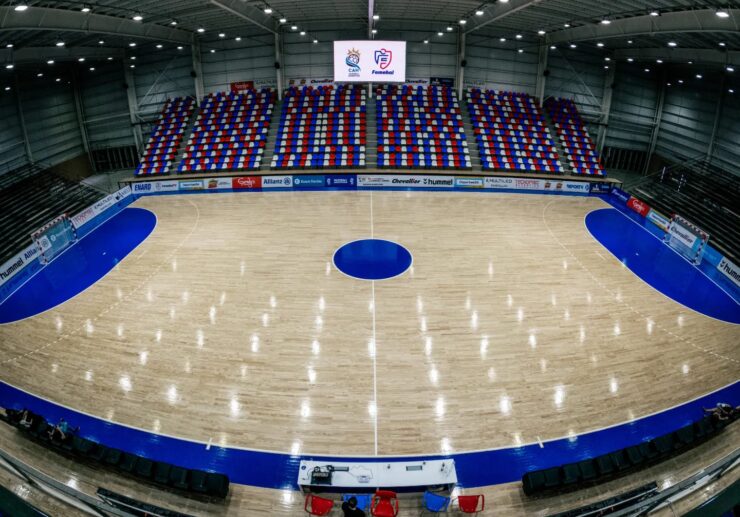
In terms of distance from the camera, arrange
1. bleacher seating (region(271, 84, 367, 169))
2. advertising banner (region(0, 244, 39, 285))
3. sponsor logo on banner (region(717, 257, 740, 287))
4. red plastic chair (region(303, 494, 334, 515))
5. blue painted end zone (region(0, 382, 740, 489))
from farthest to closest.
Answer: bleacher seating (region(271, 84, 367, 169)) → sponsor logo on banner (region(717, 257, 740, 287)) → advertising banner (region(0, 244, 39, 285)) → blue painted end zone (region(0, 382, 740, 489)) → red plastic chair (region(303, 494, 334, 515))

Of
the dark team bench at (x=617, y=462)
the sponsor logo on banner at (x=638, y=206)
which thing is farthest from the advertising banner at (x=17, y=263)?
the sponsor logo on banner at (x=638, y=206)

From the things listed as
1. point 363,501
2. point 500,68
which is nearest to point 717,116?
point 500,68

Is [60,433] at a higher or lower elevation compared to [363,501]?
higher

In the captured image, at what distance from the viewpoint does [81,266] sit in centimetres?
1512

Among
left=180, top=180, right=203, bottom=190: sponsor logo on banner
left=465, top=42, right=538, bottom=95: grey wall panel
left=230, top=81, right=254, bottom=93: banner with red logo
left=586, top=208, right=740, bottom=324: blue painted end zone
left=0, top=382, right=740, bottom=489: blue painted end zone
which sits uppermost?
left=465, top=42, right=538, bottom=95: grey wall panel

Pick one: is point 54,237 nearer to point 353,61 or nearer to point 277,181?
point 277,181

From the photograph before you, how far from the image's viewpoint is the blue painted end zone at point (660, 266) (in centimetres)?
1305

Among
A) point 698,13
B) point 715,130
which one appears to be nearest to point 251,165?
point 698,13

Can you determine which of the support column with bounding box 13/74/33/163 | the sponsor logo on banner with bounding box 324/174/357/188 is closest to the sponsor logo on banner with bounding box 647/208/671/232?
the sponsor logo on banner with bounding box 324/174/357/188

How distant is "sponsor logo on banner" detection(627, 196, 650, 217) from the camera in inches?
789

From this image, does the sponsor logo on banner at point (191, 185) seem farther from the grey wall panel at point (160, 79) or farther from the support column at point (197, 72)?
the grey wall panel at point (160, 79)

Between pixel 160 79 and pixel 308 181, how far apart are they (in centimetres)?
1446

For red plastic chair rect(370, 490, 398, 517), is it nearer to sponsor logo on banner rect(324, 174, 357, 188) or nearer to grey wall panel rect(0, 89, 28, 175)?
sponsor logo on banner rect(324, 174, 357, 188)

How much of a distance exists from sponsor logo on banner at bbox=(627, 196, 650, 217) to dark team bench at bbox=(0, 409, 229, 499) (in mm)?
22177
